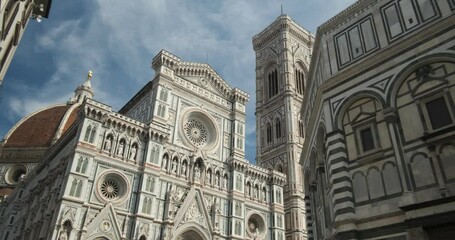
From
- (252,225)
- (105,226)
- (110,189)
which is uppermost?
(110,189)

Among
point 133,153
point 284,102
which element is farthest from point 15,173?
point 284,102

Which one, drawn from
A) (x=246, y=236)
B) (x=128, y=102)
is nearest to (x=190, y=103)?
(x=128, y=102)

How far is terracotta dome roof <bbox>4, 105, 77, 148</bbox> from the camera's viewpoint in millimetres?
55656

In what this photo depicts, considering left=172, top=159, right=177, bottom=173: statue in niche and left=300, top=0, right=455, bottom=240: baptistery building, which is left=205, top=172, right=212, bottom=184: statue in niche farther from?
left=300, top=0, right=455, bottom=240: baptistery building

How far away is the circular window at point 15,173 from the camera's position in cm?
5097

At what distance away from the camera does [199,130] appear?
33.8 meters

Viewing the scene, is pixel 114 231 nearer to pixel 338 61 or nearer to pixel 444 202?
pixel 338 61

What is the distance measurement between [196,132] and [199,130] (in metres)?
0.64

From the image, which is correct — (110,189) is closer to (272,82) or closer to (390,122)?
(390,122)

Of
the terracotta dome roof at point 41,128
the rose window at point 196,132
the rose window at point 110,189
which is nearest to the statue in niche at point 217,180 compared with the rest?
the rose window at point 196,132

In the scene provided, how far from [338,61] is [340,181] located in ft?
18.0

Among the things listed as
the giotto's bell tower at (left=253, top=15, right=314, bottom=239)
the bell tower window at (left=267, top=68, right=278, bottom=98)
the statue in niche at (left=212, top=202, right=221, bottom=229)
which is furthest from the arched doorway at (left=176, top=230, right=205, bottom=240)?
the bell tower window at (left=267, top=68, right=278, bottom=98)

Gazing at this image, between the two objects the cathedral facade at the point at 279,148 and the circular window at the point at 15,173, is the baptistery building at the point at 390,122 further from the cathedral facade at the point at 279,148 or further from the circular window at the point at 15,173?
the circular window at the point at 15,173

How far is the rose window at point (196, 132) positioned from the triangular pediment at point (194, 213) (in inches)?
208
